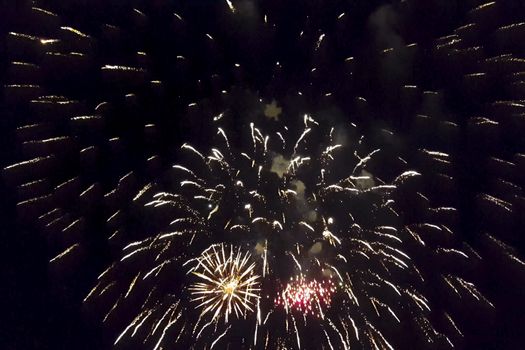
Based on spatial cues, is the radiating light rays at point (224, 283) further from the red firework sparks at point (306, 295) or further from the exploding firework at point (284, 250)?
the red firework sparks at point (306, 295)

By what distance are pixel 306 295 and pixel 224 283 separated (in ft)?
5.64

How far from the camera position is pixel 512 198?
10664mm

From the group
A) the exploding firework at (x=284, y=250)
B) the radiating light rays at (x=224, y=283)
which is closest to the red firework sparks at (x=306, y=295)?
the exploding firework at (x=284, y=250)

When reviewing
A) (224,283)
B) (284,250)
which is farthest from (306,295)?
(224,283)

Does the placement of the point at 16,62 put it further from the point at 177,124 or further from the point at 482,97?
the point at 482,97

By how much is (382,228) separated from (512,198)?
2611mm

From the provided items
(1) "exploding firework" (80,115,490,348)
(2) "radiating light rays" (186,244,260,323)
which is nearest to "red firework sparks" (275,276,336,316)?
(1) "exploding firework" (80,115,490,348)

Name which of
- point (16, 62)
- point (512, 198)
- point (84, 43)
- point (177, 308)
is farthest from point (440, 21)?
point (16, 62)

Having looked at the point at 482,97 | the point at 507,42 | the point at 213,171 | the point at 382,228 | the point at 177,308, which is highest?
the point at 507,42

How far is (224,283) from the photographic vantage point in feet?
35.8

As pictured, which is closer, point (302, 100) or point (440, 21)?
point (440, 21)

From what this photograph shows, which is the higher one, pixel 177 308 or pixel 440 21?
pixel 440 21

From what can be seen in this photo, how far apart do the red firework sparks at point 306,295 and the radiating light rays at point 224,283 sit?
1.98ft

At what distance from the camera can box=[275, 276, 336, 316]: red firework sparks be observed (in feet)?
36.1
